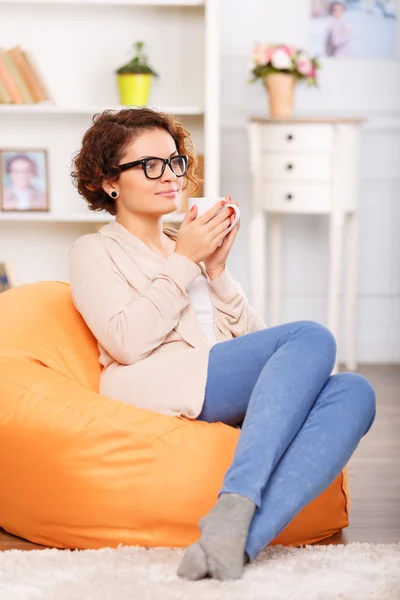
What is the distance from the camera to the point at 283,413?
1.74m

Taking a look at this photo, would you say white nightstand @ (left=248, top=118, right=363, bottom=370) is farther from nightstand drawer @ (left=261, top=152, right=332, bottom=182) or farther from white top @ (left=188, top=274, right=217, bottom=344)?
white top @ (left=188, top=274, right=217, bottom=344)

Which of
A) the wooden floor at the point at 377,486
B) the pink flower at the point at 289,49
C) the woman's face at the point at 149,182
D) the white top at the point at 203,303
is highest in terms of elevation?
the pink flower at the point at 289,49

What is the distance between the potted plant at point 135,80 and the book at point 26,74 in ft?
1.09

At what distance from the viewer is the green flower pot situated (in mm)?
4098

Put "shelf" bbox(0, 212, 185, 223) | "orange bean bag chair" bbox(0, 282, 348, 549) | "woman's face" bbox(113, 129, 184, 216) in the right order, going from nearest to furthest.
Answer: "orange bean bag chair" bbox(0, 282, 348, 549), "woman's face" bbox(113, 129, 184, 216), "shelf" bbox(0, 212, 185, 223)

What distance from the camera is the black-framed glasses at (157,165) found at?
2141 millimetres

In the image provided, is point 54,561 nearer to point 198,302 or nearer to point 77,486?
point 77,486

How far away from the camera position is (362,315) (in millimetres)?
4602

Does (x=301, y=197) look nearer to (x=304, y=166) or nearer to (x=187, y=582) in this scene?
(x=304, y=166)

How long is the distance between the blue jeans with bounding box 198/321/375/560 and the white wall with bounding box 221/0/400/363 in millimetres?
Result: 2573

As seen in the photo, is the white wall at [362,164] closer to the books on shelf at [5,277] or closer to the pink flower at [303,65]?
the pink flower at [303,65]

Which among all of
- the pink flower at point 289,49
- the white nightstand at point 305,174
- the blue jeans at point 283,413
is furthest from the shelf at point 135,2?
the blue jeans at point 283,413

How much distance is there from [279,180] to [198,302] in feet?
6.32

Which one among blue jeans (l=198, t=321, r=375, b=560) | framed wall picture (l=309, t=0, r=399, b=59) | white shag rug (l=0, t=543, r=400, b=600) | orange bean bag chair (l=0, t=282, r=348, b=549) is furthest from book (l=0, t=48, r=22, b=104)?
white shag rug (l=0, t=543, r=400, b=600)
